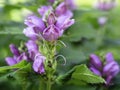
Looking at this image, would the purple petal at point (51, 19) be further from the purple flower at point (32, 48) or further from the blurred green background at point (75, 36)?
the blurred green background at point (75, 36)

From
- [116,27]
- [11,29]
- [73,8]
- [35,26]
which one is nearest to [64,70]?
[11,29]

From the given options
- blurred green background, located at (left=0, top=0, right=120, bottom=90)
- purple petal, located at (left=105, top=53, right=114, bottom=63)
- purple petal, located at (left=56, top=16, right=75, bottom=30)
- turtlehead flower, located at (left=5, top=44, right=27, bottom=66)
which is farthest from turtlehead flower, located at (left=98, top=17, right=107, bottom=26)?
purple petal, located at (left=56, top=16, right=75, bottom=30)

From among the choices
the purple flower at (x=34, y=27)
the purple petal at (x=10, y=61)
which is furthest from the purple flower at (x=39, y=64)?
the purple petal at (x=10, y=61)

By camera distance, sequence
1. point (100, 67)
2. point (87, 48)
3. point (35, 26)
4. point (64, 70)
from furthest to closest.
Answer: point (87, 48)
point (64, 70)
point (100, 67)
point (35, 26)

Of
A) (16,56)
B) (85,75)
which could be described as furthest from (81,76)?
(16,56)

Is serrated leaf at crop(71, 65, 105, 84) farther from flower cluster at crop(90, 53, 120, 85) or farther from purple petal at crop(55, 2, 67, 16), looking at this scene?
purple petal at crop(55, 2, 67, 16)

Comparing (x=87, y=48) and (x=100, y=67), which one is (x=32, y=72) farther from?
(x=87, y=48)
